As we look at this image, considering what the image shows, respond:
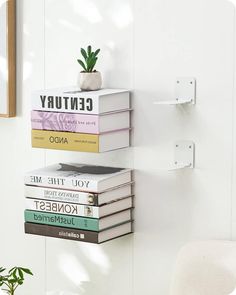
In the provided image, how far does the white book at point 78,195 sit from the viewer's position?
7.63 feet

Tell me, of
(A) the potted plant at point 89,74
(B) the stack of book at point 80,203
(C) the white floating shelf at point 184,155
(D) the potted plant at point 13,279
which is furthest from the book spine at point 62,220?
(A) the potted plant at point 89,74

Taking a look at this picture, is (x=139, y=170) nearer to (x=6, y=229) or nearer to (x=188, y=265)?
(x=188, y=265)

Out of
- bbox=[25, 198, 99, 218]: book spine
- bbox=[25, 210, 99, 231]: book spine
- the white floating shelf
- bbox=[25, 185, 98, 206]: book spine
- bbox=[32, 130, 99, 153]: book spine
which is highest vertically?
bbox=[32, 130, 99, 153]: book spine

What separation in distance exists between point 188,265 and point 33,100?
0.64 m

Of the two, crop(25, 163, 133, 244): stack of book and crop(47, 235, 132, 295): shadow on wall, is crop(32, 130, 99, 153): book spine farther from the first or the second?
crop(47, 235, 132, 295): shadow on wall

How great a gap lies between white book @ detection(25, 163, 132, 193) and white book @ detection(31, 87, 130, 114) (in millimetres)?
189

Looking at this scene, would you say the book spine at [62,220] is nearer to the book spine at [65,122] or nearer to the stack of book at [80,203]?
the stack of book at [80,203]

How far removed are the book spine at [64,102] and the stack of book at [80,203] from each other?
0.63ft

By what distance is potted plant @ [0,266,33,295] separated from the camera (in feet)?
8.11

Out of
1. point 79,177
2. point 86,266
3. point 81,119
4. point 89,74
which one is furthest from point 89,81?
point 86,266

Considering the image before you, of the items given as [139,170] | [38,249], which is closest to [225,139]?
[139,170]

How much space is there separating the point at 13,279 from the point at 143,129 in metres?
0.59

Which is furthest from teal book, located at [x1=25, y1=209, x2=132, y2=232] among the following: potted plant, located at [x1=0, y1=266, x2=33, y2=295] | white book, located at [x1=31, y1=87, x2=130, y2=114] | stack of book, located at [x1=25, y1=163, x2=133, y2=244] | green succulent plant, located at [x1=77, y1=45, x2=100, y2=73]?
green succulent plant, located at [x1=77, y1=45, x2=100, y2=73]

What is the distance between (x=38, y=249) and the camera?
8.69 ft
